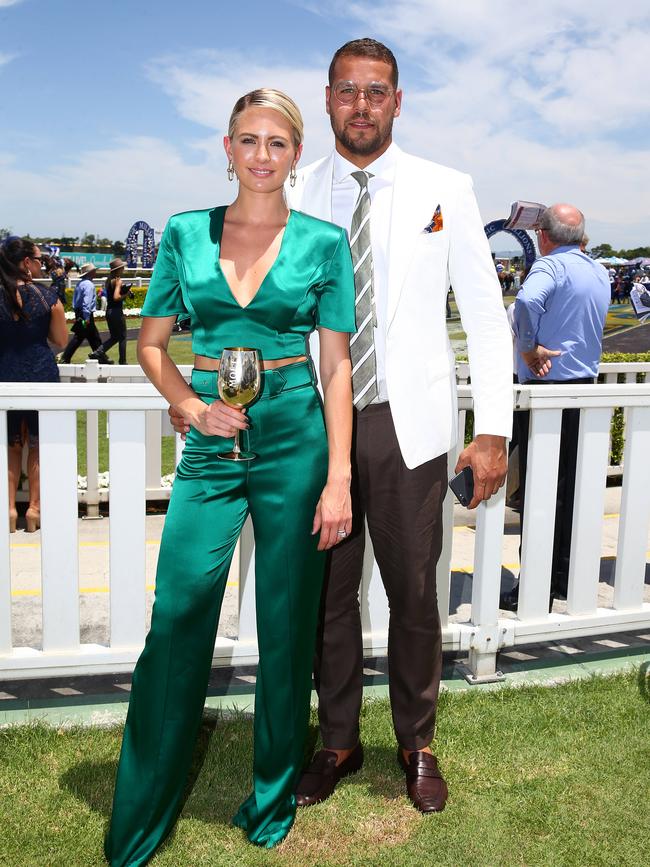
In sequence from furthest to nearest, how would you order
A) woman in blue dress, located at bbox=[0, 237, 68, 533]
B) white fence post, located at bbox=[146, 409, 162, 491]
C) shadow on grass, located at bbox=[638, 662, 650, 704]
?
white fence post, located at bbox=[146, 409, 162, 491] < woman in blue dress, located at bbox=[0, 237, 68, 533] < shadow on grass, located at bbox=[638, 662, 650, 704]

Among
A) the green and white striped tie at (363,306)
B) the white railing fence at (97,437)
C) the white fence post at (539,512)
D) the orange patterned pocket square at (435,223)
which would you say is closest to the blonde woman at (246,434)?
the green and white striped tie at (363,306)

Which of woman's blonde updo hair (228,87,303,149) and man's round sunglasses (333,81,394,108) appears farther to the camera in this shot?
man's round sunglasses (333,81,394,108)

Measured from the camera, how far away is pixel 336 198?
2943mm

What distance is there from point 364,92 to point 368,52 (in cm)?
13

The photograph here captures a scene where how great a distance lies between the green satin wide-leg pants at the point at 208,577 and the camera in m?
2.56

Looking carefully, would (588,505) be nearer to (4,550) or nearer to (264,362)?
(264,362)

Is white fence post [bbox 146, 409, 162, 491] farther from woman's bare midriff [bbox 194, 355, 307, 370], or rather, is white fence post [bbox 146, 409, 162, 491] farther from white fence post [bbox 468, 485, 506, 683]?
woman's bare midriff [bbox 194, 355, 307, 370]

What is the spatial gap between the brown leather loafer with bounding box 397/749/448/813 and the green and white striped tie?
4.19ft

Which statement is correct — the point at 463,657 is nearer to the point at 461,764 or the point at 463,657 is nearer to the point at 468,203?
the point at 461,764

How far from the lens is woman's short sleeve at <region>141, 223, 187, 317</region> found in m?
2.55

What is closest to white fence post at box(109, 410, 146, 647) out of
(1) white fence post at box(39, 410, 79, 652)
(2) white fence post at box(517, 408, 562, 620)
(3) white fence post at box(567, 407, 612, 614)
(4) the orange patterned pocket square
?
(1) white fence post at box(39, 410, 79, 652)

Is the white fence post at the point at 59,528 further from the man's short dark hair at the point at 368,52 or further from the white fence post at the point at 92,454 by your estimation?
the white fence post at the point at 92,454

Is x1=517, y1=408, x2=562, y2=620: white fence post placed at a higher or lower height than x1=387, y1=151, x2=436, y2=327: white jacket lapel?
lower

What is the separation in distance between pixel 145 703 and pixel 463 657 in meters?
2.15
